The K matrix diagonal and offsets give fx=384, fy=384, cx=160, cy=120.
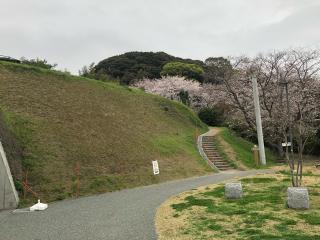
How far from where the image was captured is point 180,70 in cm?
5719

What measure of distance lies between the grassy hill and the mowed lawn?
498 centimetres

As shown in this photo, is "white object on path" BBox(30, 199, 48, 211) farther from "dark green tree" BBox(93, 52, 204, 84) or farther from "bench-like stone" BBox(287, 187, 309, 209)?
"dark green tree" BBox(93, 52, 204, 84)

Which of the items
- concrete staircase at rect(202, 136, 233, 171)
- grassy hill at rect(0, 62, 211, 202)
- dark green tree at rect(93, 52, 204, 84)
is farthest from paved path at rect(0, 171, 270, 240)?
dark green tree at rect(93, 52, 204, 84)

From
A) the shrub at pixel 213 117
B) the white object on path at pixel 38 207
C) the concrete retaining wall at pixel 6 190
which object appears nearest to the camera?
the white object on path at pixel 38 207

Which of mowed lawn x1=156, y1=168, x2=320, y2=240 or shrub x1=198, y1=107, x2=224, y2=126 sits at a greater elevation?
shrub x1=198, y1=107, x2=224, y2=126

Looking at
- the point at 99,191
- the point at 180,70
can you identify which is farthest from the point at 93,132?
the point at 180,70

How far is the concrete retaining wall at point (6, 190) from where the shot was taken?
1279 cm

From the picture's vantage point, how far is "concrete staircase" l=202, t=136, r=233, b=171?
24.2 metres

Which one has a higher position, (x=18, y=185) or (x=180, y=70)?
(x=180, y=70)

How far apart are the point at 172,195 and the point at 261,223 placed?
5.83 meters

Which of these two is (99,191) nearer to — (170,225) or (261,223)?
(170,225)

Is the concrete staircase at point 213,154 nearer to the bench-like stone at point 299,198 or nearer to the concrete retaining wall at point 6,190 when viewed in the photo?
the concrete retaining wall at point 6,190

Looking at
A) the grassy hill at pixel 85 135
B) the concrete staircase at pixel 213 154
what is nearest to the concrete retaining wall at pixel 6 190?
the grassy hill at pixel 85 135

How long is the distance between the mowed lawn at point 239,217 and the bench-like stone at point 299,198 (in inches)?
7.2
